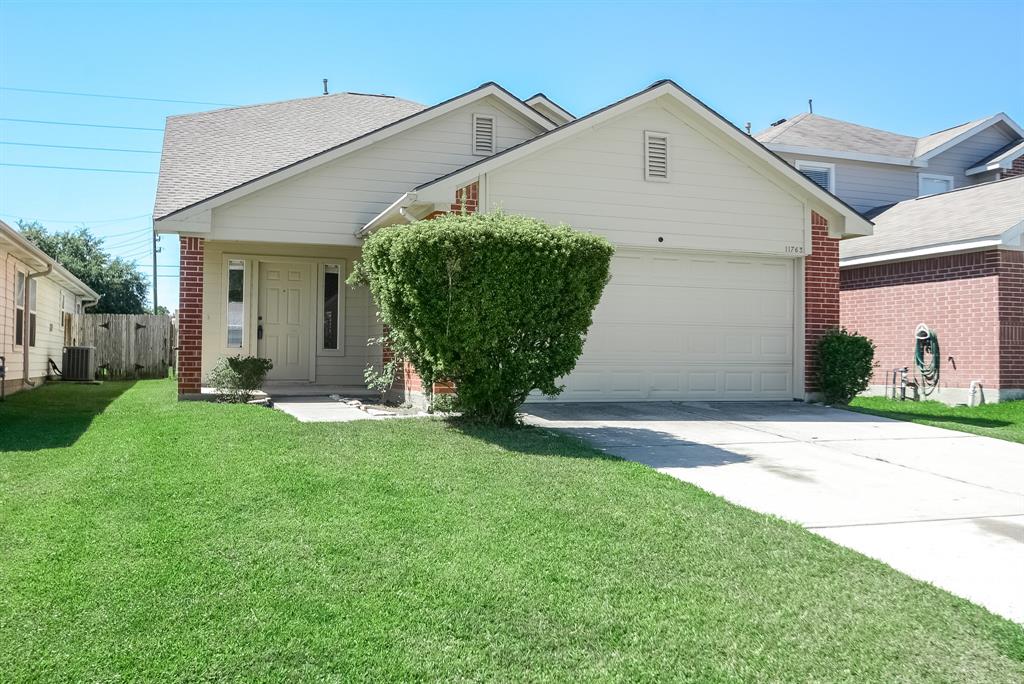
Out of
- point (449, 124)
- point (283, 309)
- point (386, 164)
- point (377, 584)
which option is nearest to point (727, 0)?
point (449, 124)

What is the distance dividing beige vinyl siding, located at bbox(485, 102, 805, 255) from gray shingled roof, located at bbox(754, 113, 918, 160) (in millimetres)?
8648

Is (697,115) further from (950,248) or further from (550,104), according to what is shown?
(950,248)

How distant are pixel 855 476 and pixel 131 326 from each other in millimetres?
21164

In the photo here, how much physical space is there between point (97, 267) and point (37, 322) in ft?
76.4

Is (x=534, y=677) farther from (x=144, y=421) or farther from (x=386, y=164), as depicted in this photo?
(x=386, y=164)

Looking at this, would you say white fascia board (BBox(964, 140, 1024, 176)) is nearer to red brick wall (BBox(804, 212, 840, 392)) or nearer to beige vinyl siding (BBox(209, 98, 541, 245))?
red brick wall (BBox(804, 212, 840, 392))

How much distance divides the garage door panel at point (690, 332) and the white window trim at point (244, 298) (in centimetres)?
650

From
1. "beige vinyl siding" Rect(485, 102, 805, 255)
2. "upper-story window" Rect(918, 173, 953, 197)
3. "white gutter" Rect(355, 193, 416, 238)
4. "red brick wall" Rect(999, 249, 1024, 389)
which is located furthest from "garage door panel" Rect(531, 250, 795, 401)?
"upper-story window" Rect(918, 173, 953, 197)

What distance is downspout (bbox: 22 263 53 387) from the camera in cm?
1563

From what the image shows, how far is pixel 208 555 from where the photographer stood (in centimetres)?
420

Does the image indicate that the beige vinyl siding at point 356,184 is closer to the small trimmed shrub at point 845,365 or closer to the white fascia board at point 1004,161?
the small trimmed shrub at point 845,365

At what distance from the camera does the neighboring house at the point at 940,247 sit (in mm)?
13578

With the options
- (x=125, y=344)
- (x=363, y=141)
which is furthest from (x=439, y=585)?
(x=125, y=344)

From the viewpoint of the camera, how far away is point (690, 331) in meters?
11.7
